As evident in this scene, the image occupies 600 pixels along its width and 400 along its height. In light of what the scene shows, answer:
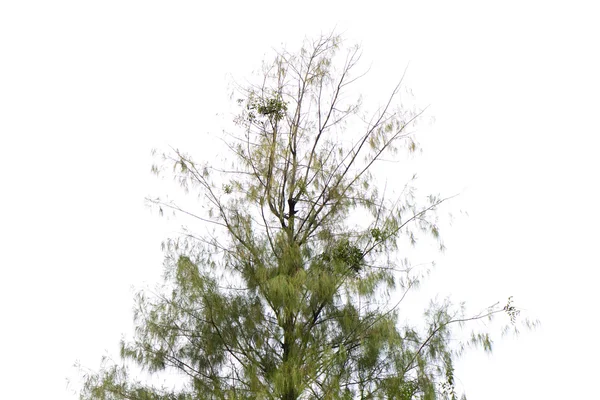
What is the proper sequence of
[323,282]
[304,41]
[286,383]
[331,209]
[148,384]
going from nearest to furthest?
[286,383], [323,282], [148,384], [331,209], [304,41]

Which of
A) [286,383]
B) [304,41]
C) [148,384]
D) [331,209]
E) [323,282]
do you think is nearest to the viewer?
[286,383]

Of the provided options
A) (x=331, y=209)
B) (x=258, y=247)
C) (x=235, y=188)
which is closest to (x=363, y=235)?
(x=331, y=209)

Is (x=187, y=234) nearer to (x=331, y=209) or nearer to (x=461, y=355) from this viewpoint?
(x=331, y=209)

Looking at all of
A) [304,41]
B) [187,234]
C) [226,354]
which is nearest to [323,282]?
[226,354]

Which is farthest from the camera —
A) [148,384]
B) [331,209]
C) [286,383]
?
[331,209]

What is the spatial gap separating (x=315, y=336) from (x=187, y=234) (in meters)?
1.64

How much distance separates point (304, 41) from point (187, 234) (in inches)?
107

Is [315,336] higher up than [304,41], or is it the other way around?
[304,41]

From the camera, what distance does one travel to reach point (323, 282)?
5.88 meters

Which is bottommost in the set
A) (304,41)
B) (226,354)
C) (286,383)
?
(286,383)

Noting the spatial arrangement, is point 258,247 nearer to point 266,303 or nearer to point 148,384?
point 266,303

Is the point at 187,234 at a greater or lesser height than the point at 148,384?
greater

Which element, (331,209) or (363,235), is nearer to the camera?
(363,235)

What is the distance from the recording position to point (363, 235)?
6.52 metres
